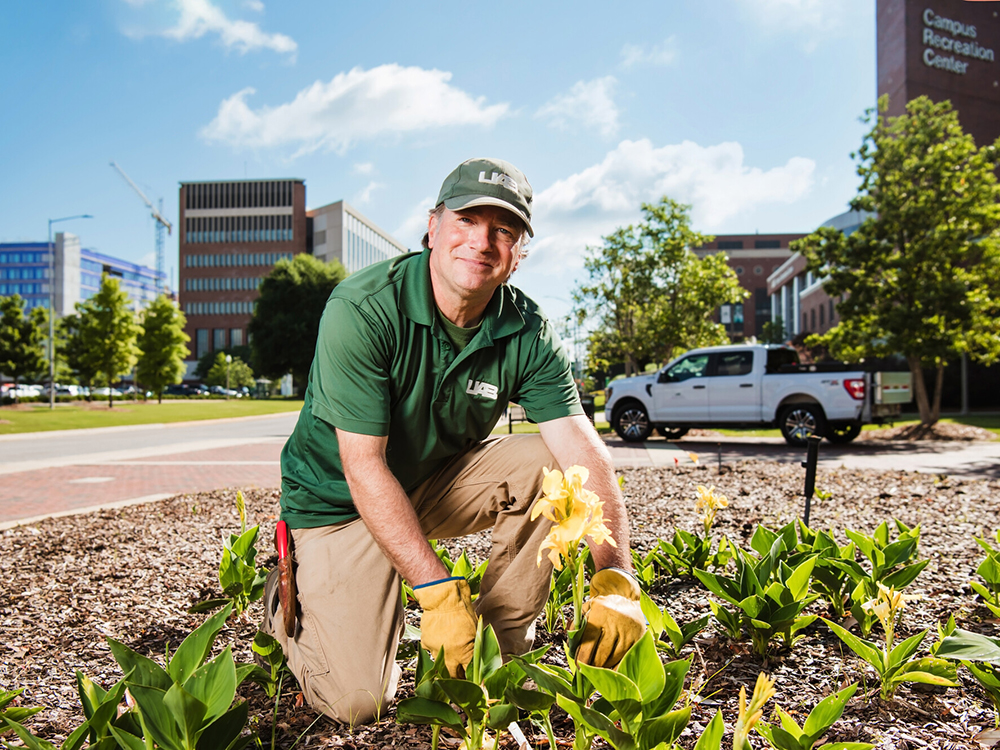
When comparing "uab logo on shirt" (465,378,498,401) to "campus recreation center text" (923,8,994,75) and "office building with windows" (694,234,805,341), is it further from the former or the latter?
"office building with windows" (694,234,805,341)

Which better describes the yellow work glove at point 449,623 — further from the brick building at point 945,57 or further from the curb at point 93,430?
the brick building at point 945,57

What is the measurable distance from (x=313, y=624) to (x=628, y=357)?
1915 centimetres

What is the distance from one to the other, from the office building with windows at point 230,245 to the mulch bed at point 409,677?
325ft

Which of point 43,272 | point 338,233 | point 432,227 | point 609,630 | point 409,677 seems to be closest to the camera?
point 609,630

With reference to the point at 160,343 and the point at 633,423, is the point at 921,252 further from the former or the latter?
the point at 160,343

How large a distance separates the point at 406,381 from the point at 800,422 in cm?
1134

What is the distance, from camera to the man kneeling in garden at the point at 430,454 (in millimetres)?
2090

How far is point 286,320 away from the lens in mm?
56281

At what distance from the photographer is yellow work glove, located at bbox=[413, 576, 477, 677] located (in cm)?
191

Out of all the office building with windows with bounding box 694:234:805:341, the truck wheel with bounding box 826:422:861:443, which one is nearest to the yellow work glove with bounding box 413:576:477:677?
the truck wheel with bounding box 826:422:861:443

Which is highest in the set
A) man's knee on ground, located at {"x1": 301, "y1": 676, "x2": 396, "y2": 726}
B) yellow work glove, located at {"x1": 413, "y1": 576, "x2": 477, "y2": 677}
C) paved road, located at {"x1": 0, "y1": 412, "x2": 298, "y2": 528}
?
yellow work glove, located at {"x1": 413, "y1": 576, "x2": 477, "y2": 677}

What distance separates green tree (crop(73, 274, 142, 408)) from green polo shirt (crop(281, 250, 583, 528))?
3776cm

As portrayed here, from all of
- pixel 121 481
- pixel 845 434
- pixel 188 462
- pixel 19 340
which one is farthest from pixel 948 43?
pixel 19 340

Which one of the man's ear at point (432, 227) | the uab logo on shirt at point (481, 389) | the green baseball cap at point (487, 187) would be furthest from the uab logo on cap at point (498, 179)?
the uab logo on shirt at point (481, 389)
